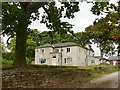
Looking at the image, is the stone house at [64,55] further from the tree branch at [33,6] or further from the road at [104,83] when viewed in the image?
the road at [104,83]

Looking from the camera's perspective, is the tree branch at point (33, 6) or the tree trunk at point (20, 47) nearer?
the tree trunk at point (20, 47)

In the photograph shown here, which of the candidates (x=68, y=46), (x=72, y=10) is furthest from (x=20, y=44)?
(x=68, y=46)

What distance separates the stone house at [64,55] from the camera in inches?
2641

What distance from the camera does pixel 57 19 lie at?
94.0 ft

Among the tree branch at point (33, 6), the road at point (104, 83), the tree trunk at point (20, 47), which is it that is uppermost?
the tree branch at point (33, 6)

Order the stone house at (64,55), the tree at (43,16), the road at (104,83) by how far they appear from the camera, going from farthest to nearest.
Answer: the stone house at (64,55) → the tree at (43,16) → the road at (104,83)

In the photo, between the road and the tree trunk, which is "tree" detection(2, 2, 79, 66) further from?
the road

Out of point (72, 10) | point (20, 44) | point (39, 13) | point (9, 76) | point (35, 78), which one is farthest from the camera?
point (39, 13)

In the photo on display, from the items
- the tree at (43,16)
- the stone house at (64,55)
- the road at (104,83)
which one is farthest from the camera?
the stone house at (64,55)

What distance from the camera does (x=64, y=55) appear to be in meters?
68.8

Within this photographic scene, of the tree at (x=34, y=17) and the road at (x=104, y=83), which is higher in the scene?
the tree at (x=34, y=17)

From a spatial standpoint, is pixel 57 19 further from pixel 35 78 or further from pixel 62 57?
pixel 62 57

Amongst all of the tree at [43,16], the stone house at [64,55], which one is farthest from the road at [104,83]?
the stone house at [64,55]

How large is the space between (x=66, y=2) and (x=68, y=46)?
40.3 metres
